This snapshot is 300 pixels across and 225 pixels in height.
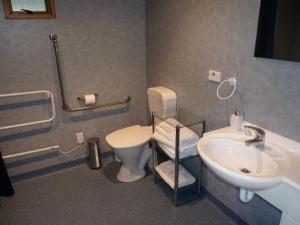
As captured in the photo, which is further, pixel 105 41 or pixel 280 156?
pixel 105 41

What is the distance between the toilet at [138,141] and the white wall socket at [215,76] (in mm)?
497

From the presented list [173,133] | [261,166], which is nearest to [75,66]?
[173,133]

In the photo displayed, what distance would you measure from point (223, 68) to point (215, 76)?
3.5 inches

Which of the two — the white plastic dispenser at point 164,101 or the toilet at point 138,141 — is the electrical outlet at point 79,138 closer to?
the toilet at point 138,141

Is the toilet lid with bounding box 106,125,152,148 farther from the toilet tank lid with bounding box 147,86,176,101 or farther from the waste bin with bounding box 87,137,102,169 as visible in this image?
the toilet tank lid with bounding box 147,86,176,101

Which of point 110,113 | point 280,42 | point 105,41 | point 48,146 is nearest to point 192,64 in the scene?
point 280,42

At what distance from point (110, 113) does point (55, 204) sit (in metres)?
1.03

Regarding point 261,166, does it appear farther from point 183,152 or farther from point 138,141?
point 138,141

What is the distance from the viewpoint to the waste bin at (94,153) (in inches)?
98.0

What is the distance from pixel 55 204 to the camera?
209 cm

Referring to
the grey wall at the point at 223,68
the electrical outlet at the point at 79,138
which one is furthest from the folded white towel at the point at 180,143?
the electrical outlet at the point at 79,138

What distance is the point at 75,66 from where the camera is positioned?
230cm

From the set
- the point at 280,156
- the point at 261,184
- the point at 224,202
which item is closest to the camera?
the point at 261,184

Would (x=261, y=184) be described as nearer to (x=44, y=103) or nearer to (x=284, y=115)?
(x=284, y=115)
